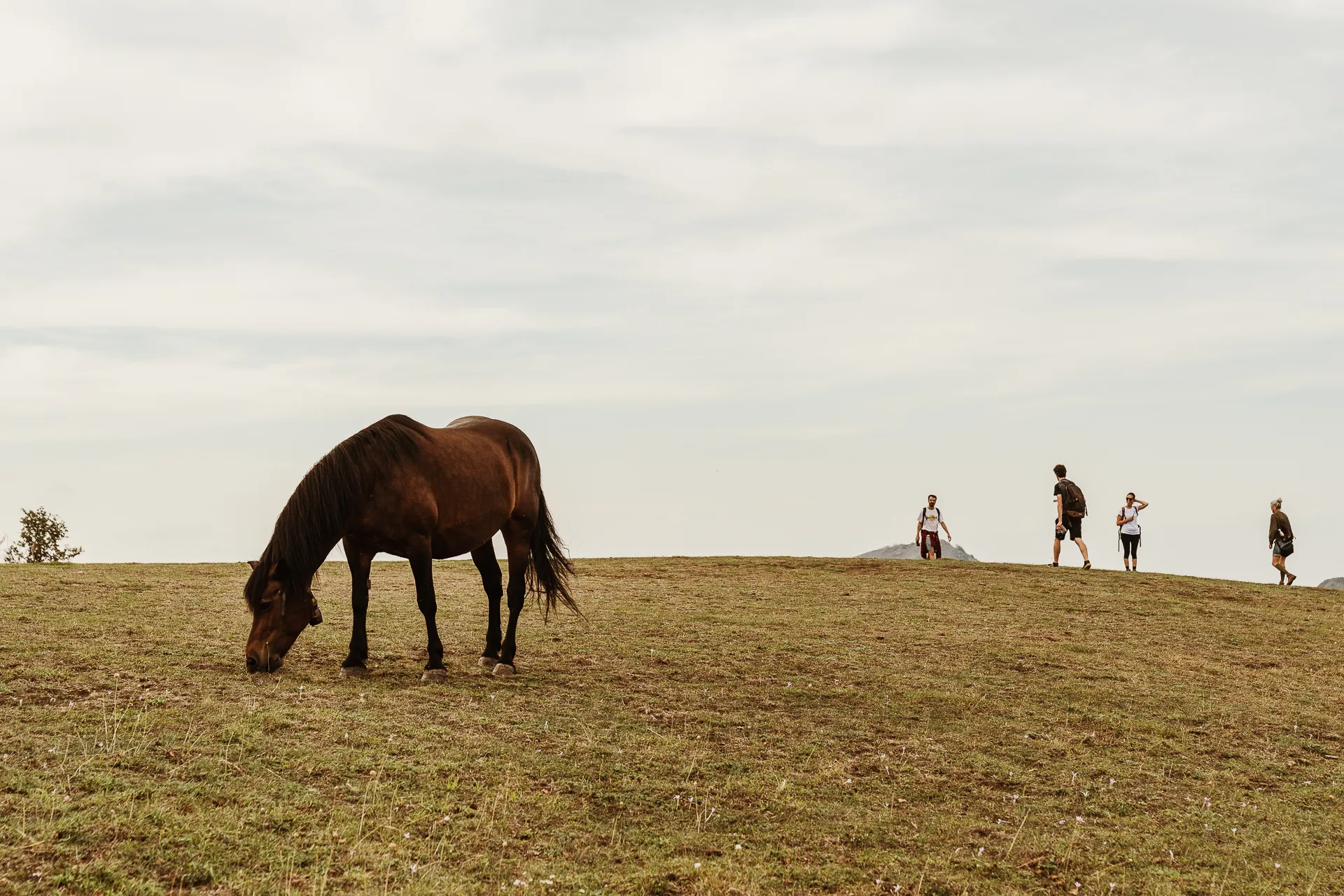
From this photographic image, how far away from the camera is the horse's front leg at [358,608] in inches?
408

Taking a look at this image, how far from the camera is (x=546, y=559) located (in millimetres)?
12484

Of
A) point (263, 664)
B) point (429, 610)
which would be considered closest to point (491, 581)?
point (429, 610)

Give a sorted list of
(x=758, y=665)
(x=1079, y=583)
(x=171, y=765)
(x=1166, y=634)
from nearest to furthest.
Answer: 1. (x=171, y=765)
2. (x=758, y=665)
3. (x=1166, y=634)
4. (x=1079, y=583)

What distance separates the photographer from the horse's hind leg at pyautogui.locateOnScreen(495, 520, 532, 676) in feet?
37.6

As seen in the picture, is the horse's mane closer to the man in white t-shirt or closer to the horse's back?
the horse's back

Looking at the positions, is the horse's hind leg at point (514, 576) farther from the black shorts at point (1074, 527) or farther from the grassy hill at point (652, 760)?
the black shorts at point (1074, 527)

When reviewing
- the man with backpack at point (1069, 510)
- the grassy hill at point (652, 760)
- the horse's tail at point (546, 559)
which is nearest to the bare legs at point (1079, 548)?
the man with backpack at point (1069, 510)

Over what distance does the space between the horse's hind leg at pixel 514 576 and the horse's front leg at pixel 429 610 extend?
861 millimetres

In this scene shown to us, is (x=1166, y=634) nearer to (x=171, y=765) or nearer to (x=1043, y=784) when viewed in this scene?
(x=1043, y=784)

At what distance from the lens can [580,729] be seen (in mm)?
8859

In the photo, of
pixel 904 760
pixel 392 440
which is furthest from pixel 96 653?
pixel 904 760

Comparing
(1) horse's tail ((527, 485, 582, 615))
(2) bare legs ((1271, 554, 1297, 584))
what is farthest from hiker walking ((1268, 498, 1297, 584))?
(1) horse's tail ((527, 485, 582, 615))

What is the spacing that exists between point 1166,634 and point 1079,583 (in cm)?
512

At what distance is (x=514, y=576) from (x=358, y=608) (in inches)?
78.8
